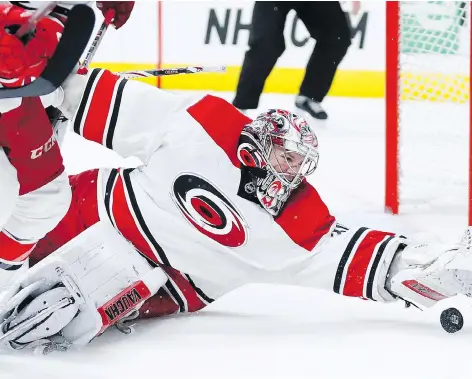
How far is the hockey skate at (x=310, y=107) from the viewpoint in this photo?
4016 millimetres

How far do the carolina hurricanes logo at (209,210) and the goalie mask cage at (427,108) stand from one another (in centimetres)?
119

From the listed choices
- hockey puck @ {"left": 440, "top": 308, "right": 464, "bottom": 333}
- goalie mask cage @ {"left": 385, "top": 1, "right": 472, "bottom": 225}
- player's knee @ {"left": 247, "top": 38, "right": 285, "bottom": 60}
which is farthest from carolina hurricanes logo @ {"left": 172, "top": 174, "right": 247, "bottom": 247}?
player's knee @ {"left": 247, "top": 38, "right": 285, "bottom": 60}

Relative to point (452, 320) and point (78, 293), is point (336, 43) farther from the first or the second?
point (78, 293)

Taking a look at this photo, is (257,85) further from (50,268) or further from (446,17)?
(50,268)

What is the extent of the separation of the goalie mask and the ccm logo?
13.9 inches

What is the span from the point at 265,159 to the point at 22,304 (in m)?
0.52

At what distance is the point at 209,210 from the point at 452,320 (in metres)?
0.50

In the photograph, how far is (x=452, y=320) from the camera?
1797 millimetres

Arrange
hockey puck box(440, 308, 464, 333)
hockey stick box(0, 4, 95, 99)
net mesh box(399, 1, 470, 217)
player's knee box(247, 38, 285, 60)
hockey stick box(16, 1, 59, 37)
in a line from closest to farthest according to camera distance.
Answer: hockey stick box(16, 1, 59, 37), hockey stick box(0, 4, 95, 99), hockey puck box(440, 308, 464, 333), net mesh box(399, 1, 470, 217), player's knee box(247, 38, 285, 60)

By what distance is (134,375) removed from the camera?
1.60m

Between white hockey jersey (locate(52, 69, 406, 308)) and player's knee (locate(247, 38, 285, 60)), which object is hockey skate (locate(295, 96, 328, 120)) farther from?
white hockey jersey (locate(52, 69, 406, 308))

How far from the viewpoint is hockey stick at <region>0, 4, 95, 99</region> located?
1557 millimetres

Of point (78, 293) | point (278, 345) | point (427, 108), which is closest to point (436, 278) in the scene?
point (278, 345)

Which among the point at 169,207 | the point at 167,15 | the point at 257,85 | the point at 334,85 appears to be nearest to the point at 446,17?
the point at 257,85
